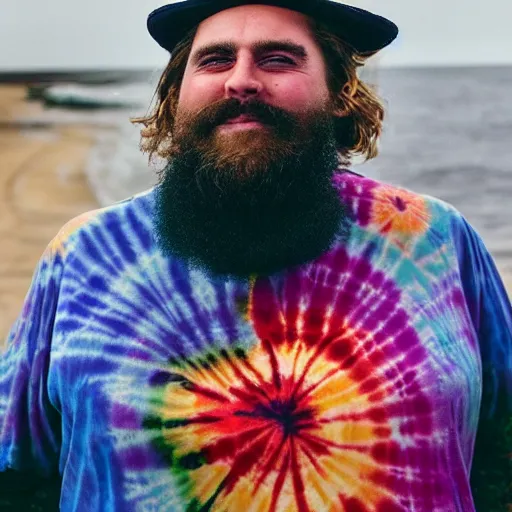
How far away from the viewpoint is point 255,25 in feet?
4.14

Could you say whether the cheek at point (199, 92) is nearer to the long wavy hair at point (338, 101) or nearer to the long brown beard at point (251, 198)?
the long brown beard at point (251, 198)

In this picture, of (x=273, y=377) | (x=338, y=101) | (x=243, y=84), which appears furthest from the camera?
(x=338, y=101)

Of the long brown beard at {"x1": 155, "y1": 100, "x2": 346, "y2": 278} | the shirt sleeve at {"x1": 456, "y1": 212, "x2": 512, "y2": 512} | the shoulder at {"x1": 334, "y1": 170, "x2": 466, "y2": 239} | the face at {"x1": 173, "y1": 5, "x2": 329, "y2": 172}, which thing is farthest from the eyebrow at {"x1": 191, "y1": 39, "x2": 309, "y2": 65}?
the shirt sleeve at {"x1": 456, "y1": 212, "x2": 512, "y2": 512}

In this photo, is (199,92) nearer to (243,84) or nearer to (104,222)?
(243,84)

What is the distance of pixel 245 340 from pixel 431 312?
30 cm

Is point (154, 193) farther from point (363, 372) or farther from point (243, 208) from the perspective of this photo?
point (363, 372)

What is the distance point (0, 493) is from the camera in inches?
50.0

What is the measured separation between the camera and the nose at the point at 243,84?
3.96 ft

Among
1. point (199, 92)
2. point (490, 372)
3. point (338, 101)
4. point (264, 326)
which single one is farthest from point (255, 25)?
point (490, 372)

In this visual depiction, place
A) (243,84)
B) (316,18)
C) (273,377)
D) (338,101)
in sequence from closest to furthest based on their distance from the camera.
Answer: (273,377), (243,84), (316,18), (338,101)

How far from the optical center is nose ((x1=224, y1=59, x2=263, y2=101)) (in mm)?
1206

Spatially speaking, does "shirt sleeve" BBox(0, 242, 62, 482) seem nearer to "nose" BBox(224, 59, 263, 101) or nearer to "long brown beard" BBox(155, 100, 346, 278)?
"long brown beard" BBox(155, 100, 346, 278)

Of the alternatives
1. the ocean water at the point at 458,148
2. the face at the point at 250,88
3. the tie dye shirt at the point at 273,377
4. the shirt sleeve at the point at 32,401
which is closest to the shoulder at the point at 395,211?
the tie dye shirt at the point at 273,377

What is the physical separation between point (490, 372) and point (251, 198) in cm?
50
